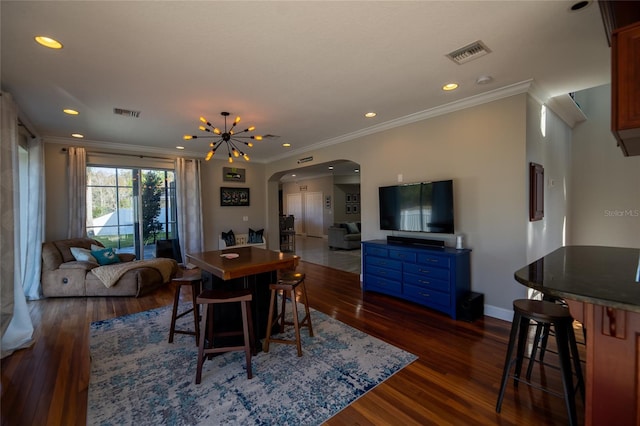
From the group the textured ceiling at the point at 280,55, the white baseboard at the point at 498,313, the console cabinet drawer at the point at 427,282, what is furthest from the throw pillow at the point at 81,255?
the white baseboard at the point at 498,313

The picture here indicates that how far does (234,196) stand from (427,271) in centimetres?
526

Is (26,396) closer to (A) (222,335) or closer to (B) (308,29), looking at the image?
(A) (222,335)

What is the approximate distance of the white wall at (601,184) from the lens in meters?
4.69

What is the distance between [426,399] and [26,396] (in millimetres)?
3025

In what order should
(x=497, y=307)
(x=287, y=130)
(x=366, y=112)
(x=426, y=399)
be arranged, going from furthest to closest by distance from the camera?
(x=287, y=130) < (x=366, y=112) < (x=497, y=307) < (x=426, y=399)

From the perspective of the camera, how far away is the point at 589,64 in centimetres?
272

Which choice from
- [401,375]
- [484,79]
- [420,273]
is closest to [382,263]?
[420,273]

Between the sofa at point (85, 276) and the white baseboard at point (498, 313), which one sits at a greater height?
the sofa at point (85, 276)

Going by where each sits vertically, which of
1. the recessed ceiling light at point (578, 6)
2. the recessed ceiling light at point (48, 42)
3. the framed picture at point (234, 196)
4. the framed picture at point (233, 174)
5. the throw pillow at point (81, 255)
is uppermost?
the recessed ceiling light at point (578, 6)

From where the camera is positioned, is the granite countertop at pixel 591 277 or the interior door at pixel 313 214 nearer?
the granite countertop at pixel 591 277

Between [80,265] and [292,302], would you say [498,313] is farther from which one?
[80,265]

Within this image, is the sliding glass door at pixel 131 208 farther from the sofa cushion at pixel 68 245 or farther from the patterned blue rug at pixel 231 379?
the patterned blue rug at pixel 231 379

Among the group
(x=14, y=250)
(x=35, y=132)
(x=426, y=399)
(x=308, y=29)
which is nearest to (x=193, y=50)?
(x=308, y=29)

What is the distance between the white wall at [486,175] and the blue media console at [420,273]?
0.31 m
